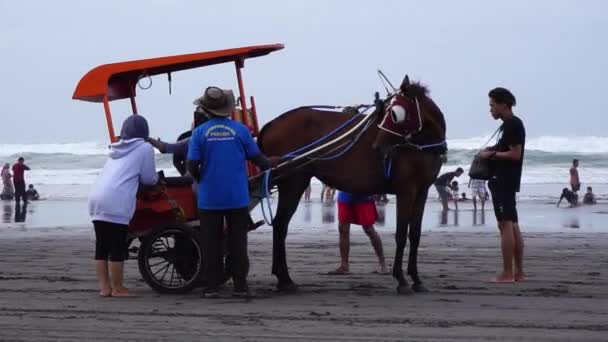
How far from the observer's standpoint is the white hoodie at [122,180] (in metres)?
9.82

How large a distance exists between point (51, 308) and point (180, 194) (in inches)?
74.4

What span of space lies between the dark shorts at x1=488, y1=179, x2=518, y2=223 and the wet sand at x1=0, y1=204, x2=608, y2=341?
2.23 feet

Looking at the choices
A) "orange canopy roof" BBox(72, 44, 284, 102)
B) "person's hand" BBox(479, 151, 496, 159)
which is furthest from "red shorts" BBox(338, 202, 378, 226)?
"orange canopy roof" BBox(72, 44, 284, 102)

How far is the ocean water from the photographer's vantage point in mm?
45562

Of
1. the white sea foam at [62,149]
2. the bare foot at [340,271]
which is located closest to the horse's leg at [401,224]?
the bare foot at [340,271]

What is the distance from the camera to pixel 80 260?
14.0m

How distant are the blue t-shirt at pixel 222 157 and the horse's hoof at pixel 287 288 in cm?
109

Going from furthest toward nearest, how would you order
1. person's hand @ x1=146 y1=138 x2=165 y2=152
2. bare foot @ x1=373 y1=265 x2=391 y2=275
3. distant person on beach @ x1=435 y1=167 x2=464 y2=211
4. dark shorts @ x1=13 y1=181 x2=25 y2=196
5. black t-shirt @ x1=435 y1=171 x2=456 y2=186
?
dark shorts @ x1=13 y1=181 x2=25 y2=196
black t-shirt @ x1=435 y1=171 x2=456 y2=186
distant person on beach @ x1=435 y1=167 x2=464 y2=211
bare foot @ x1=373 y1=265 x2=391 y2=275
person's hand @ x1=146 y1=138 x2=165 y2=152

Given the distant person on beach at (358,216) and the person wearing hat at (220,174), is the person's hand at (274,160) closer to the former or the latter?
the person wearing hat at (220,174)

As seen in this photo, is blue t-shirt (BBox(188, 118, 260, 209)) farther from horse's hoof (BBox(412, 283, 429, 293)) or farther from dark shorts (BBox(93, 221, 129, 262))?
horse's hoof (BBox(412, 283, 429, 293))

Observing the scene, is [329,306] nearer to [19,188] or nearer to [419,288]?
[419,288]

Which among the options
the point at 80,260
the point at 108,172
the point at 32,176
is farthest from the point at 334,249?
the point at 32,176

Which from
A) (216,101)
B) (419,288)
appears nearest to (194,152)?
(216,101)

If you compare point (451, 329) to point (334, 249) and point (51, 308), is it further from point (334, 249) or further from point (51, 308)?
point (334, 249)
